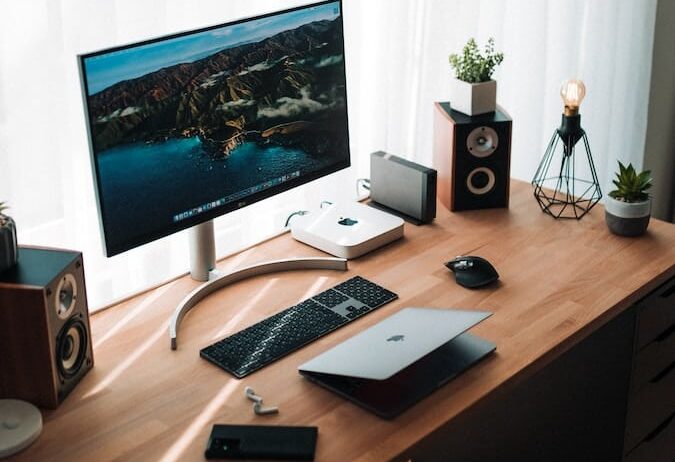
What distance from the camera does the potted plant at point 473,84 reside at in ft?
7.77

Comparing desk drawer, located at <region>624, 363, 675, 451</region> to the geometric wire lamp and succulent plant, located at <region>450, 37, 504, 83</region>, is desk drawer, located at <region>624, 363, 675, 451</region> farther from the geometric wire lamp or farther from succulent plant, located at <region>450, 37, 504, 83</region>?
succulent plant, located at <region>450, 37, 504, 83</region>

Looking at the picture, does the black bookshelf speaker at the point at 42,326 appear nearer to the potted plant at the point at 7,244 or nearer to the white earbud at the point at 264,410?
the potted plant at the point at 7,244

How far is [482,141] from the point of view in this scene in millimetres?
2379

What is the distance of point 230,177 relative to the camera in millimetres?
1976

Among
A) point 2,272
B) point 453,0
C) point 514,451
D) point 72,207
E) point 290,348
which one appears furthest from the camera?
point 453,0

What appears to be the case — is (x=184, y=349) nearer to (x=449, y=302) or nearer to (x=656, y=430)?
(x=449, y=302)

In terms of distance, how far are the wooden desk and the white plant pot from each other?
249 millimetres

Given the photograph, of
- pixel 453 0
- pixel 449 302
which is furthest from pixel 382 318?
pixel 453 0

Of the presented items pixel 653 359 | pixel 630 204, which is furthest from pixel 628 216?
pixel 653 359

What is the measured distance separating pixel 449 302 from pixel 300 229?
1.38 ft

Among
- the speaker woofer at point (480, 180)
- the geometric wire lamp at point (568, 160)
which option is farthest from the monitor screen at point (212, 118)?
the geometric wire lamp at point (568, 160)

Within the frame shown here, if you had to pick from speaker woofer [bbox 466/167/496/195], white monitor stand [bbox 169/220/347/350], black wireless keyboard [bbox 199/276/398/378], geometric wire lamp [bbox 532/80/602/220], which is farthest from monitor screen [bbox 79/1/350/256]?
geometric wire lamp [bbox 532/80/602/220]

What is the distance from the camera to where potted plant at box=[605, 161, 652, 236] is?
224cm

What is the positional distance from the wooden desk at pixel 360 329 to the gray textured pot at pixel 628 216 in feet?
0.11
